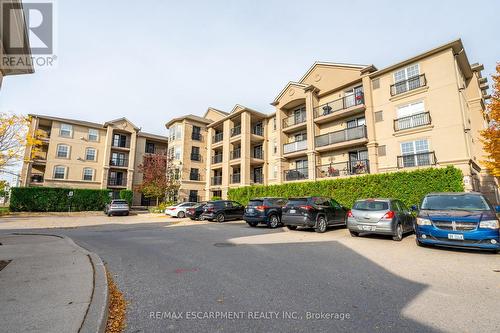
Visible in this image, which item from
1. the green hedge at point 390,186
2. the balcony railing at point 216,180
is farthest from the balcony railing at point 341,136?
the balcony railing at point 216,180

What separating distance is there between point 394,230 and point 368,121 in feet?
43.3

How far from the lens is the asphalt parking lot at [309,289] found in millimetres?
3221

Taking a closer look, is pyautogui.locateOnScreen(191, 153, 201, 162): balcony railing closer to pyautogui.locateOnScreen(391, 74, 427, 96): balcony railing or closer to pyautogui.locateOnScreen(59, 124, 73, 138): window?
pyautogui.locateOnScreen(59, 124, 73, 138): window

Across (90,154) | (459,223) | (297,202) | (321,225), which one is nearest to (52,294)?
(459,223)

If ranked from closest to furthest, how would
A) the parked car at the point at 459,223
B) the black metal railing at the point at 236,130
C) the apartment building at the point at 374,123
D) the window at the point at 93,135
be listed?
the parked car at the point at 459,223 → the apartment building at the point at 374,123 → the black metal railing at the point at 236,130 → the window at the point at 93,135

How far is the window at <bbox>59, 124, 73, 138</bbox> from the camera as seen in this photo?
115 feet

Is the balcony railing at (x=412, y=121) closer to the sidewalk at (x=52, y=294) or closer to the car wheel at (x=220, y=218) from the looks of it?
the car wheel at (x=220, y=218)

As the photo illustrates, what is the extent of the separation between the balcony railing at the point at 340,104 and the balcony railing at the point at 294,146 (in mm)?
2996

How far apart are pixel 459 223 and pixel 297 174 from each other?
17.6m

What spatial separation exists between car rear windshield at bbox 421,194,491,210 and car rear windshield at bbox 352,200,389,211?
1361 mm

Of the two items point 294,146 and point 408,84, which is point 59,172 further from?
point 408,84

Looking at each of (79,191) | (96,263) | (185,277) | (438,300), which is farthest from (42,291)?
(79,191)

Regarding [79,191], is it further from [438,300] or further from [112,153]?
[438,300]

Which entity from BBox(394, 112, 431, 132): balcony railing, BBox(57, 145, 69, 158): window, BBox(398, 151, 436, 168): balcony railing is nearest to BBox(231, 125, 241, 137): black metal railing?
BBox(394, 112, 431, 132): balcony railing
